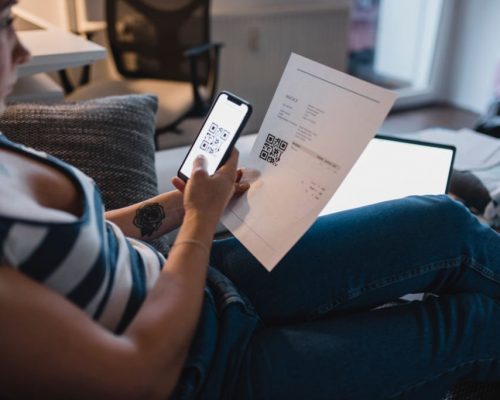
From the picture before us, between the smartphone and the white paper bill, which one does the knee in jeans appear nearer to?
the white paper bill

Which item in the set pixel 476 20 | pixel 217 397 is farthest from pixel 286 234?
Result: pixel 476 20

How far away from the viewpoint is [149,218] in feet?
3.34

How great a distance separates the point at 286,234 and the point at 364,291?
0.18m

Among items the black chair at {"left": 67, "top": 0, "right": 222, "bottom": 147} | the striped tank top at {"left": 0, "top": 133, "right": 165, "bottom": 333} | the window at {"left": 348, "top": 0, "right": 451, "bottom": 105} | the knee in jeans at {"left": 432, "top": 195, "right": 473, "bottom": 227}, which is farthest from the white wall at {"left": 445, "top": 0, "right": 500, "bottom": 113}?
the striped tank top at {"left": 0, "top": 133, "right": 165, "bottom": 333}

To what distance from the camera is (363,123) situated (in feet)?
2.68

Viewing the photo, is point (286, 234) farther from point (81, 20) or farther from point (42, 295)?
point (81, 20)

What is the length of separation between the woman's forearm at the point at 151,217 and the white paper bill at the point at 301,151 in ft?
0.42

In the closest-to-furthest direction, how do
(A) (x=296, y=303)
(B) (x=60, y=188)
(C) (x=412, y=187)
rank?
1. (B) (x=60, y=188)
2. (A) (x=296, y=303)
3. (C) (x=412, y=187)

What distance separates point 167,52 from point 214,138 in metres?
1.75

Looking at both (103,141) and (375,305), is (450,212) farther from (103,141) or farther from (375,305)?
(103,141)

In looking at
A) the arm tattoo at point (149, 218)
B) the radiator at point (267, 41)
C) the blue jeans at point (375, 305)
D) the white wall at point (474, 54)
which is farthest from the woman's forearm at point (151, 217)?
the white wall at point (474, 54)

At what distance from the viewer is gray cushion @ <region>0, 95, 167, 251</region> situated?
114 cm

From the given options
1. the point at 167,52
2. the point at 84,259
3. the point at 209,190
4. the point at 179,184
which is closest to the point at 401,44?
the point at 167,52

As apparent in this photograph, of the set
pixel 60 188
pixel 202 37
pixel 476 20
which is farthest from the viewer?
pixel 476 20
